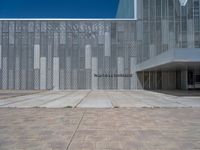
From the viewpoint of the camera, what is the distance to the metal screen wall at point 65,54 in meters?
33.9

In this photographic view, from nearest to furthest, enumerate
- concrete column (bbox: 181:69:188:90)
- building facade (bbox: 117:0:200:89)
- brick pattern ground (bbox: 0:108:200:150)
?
brick pattern ground (bbox: 0:108:200:150)
concrete column (bbox: 181:69:188:90)
building facade (bbox: 117:0:200:89)

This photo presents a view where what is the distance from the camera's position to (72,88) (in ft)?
111

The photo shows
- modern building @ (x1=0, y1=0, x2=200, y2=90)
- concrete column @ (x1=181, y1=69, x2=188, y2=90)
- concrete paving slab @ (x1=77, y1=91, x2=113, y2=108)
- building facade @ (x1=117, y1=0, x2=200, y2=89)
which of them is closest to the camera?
concrete paving slab @ (x1=77, y1=91, x2=113, y2=108)

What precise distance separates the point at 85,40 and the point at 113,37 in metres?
4.67

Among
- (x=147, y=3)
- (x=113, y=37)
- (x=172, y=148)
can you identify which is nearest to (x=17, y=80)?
(x=113, y=37)

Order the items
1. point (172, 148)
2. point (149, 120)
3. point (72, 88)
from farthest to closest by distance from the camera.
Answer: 1. point (72, 88)
2. point (149, 120)
3. point (172, 148)

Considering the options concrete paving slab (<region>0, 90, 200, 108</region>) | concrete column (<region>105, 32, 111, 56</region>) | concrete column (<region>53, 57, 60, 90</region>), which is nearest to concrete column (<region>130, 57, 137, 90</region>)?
concrete column (<region>105, 32, 111, 56</region>)

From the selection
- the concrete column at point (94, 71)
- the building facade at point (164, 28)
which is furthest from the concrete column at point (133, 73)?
the concrete column at point (94, 71)

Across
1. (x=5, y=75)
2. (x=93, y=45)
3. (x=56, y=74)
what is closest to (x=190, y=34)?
(x=93, y=45)

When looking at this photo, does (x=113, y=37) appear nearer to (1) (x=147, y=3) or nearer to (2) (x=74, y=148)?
(1) (x=147, y=3)

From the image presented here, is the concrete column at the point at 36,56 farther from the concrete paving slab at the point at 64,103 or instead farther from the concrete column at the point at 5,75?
the concrete paving slab at the point at 64,103

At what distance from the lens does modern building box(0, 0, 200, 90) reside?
34.0 meters

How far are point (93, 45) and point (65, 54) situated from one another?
4.85 metres

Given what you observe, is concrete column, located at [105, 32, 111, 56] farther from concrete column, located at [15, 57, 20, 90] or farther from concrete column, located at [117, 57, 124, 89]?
concrete column, located at [15, 57, 20, 90]
